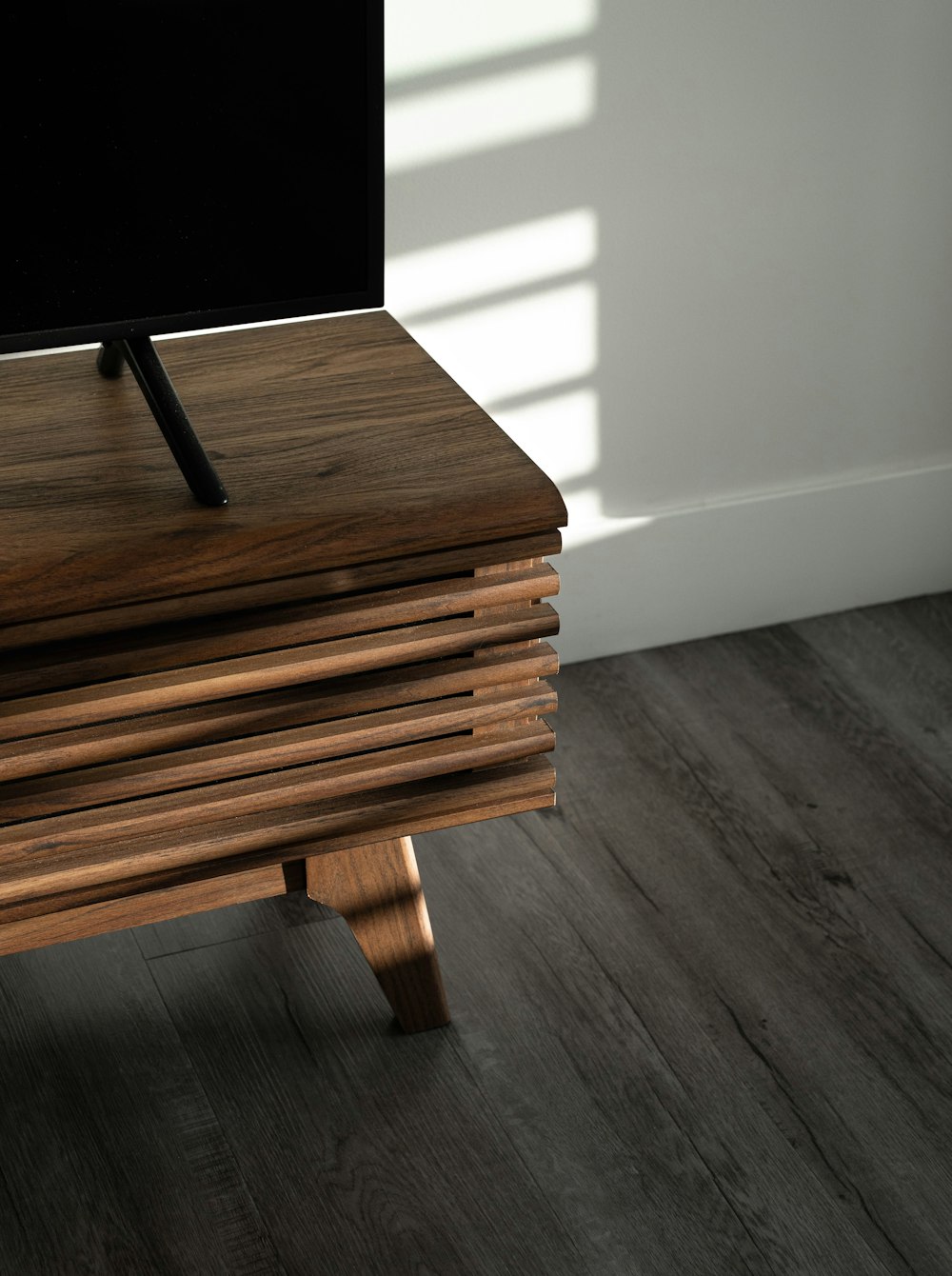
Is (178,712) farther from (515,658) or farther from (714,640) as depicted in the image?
(714,640)

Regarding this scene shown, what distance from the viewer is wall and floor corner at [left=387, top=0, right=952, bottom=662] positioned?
165cm

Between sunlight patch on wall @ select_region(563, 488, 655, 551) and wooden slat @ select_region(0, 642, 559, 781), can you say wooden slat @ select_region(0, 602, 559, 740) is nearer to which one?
wooden slat @ select_region(0, 642, 559, 781)

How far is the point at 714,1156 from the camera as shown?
1.23 meters

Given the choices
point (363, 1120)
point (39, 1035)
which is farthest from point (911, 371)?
point (39, 1035)

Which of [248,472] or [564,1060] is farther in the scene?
[564,1060]

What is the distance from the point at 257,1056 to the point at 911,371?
1261 mm

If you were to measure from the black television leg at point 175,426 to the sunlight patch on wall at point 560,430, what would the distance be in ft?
2.42

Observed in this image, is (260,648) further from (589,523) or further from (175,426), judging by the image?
(589,523)

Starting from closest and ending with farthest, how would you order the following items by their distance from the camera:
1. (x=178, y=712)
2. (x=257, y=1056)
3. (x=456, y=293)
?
1. (x=178, y=712)
2. (x=257, y=1056)
3. (x=456, y=293)

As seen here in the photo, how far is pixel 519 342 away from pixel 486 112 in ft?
0.89

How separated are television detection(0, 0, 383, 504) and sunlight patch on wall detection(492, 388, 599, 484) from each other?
689 millimetres

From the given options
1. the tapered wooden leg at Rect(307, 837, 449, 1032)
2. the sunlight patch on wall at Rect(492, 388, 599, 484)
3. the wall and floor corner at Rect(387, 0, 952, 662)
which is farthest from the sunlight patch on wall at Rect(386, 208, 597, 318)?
the tapered wooden leg at Rect(307, 837, 449, 1032)

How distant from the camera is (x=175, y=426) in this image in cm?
109

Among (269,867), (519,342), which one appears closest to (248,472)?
(269,867)
